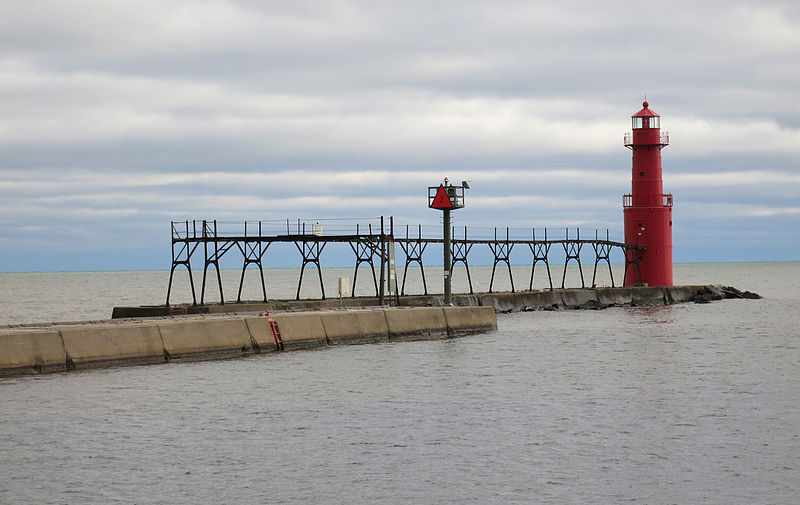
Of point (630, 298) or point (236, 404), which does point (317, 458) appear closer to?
point (236, 404)

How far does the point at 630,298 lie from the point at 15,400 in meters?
47.3

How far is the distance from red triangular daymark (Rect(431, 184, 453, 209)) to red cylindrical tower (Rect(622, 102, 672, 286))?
2764cm

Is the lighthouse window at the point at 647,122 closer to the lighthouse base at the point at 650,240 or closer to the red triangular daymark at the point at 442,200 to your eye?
the lighthouse base at the point at 650,240

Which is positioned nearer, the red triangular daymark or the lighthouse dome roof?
the red triangular daymark

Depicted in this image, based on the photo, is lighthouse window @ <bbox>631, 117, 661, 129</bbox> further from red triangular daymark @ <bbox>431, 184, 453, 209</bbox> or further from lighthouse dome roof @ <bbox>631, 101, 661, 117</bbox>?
red triangular daymark @ <bbox>431, 184, 453, 209</bbox>

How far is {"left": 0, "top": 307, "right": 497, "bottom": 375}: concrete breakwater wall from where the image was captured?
2338 centimetres

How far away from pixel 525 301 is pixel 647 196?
10694 millimetres

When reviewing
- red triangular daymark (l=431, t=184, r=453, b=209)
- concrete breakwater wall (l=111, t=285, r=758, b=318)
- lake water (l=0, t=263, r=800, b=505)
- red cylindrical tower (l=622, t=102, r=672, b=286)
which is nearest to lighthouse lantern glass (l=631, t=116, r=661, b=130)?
red cylindrical tower (l=622, t=102, r=672, b=286)

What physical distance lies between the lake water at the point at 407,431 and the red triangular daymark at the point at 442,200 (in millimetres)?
6472

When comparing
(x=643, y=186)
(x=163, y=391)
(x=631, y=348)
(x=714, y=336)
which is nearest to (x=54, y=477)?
(x=163, y=391)

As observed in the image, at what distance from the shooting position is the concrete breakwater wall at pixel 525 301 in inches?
1548

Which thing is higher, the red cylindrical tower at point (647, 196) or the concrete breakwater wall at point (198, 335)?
the red cylindrical tower at point (647, 196)

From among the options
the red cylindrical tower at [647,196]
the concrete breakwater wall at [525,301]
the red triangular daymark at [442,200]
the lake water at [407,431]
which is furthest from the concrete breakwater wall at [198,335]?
the red cylindrical tower at [647,196]

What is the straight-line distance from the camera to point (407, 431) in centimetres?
1806
